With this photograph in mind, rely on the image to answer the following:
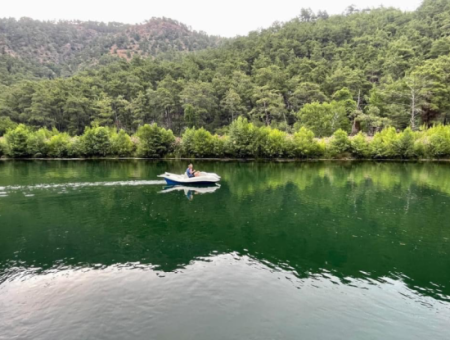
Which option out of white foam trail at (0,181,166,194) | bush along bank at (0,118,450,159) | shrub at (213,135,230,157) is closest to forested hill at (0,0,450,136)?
bush along bank at (0,118,450,159)

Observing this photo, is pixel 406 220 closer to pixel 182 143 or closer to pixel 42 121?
pixel 182 143

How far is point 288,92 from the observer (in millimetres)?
91312

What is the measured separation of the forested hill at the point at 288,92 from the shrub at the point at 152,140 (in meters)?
16.4

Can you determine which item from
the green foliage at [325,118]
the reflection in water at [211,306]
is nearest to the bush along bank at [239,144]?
the green foliage at [325,118]

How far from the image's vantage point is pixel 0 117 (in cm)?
8819

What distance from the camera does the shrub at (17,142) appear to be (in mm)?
68750

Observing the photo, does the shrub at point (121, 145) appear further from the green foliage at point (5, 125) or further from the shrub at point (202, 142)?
the green foliage at point (5, 125)

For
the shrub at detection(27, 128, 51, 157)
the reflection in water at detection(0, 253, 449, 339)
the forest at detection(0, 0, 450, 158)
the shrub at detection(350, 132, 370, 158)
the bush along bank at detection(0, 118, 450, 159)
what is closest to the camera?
the reflection in water at detection(0, 253, 449, 339)

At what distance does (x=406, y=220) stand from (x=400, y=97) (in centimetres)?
6165

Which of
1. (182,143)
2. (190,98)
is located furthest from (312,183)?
(190,98)

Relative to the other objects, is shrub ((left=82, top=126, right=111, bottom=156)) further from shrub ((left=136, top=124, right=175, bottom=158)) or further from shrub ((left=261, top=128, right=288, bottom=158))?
shrub ((left=261, top=128, right=288, bottom=158))

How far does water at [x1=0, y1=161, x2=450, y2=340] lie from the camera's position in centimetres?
1084

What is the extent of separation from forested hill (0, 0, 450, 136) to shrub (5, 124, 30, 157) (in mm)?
19681

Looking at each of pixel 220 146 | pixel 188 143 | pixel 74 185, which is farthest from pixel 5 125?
pixel 74 185
